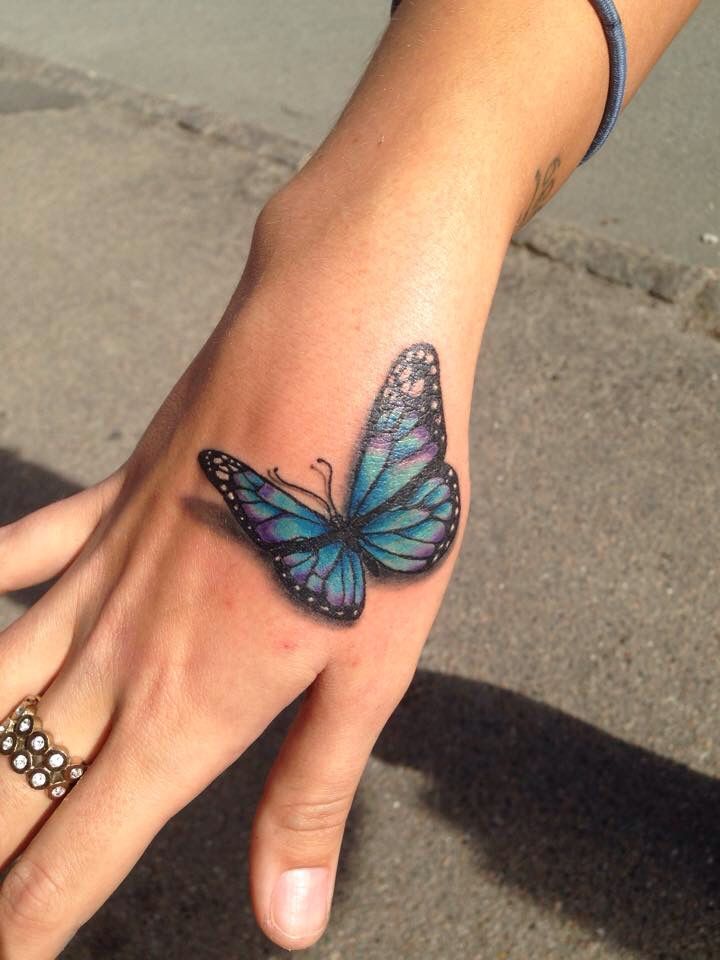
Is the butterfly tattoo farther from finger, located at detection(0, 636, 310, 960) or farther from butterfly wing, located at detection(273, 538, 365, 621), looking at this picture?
finger, located at detection(0, 636, 310, 960)

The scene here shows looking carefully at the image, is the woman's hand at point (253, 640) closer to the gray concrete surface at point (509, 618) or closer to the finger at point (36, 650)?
the finger at point (36, 650)

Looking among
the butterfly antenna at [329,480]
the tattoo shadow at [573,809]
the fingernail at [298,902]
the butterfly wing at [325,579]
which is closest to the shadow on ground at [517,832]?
the tattoo shadow at [573,809]

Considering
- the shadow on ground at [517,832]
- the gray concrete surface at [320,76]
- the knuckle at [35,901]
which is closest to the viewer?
the knuckle at [35,901]

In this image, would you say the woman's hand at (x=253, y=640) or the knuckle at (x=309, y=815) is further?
the knuckle at (x=309, y=815)

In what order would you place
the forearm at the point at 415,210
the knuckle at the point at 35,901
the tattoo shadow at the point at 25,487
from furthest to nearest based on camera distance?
the tattoo shadow at the point at 25,487 → the knuckle at the point at 35,901 → the forearm at the point at 415,210

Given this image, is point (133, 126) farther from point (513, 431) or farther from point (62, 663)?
point (62, 663)

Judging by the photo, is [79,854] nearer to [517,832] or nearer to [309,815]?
[309,815]

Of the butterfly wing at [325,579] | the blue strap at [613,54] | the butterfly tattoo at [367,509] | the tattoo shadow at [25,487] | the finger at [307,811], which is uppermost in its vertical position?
the blue strap at [613,54]
